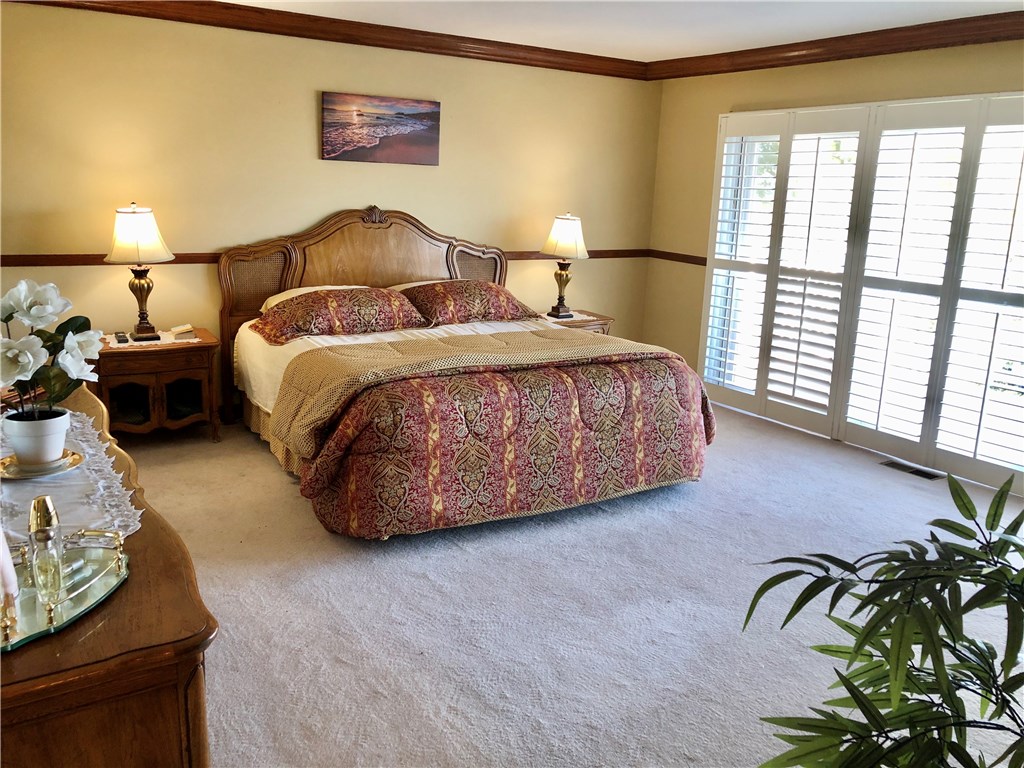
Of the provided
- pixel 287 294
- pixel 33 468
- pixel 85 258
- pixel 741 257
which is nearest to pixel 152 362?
pixel 85 258

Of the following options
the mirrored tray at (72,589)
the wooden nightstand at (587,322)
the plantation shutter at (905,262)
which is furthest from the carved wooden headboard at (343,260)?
the mirrored tray at (72,589)

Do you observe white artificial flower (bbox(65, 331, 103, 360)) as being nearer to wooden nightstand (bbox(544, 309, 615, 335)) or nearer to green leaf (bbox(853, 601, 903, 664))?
green leaf (bbox(853, 601, 903, 664))

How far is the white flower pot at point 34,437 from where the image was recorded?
1.66m

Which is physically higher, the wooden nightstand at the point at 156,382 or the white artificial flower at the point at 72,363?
the white artificial flower at the point at 72,363

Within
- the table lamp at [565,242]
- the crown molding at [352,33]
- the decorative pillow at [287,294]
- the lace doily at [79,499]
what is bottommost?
the lace doily at [79,499]

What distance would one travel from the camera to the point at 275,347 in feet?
12.9

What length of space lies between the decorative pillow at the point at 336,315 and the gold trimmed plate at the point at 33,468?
2.24 metres

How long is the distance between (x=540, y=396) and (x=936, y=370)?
2.18 meters

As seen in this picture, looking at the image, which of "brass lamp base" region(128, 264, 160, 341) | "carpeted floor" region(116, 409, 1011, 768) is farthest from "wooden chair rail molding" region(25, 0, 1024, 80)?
"carpeted floor" region(116, 409, 1011, 768)

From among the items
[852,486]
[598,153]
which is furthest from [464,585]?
[598,153]

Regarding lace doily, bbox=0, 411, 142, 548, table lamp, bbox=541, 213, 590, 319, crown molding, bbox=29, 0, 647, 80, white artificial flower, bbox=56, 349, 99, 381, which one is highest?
crown molding, bbox=29, 0, 647, 80

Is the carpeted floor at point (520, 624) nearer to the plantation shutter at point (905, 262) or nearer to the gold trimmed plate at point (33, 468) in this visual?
the plantation shutter at point (905, 262)

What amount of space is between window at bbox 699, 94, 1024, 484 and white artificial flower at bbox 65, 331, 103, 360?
12.5 feet

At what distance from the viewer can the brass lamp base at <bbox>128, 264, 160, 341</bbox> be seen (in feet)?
13.3
